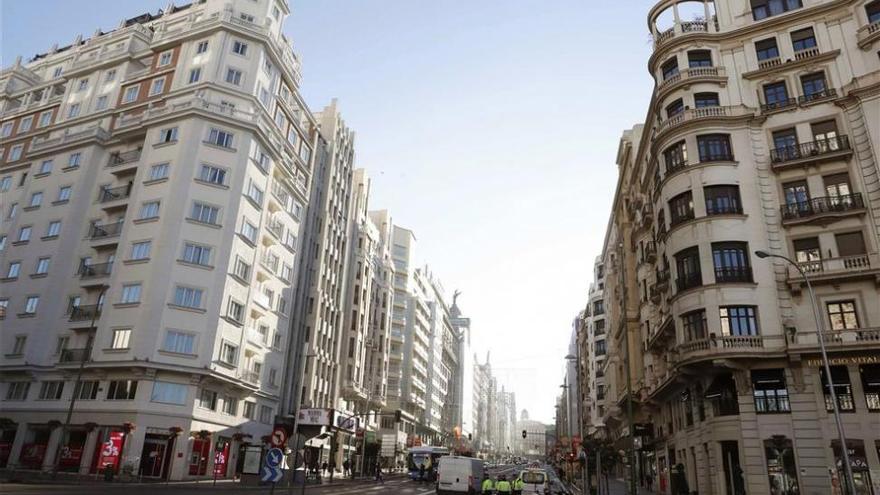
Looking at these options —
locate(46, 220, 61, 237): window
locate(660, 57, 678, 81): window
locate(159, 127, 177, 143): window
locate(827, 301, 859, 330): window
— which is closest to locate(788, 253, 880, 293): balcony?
locate(827, 301, 859, 330): window

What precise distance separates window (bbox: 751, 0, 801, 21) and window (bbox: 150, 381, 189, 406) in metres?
47.8

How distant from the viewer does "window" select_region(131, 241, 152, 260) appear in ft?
142

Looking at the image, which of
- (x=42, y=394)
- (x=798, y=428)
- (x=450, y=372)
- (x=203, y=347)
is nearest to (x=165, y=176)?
(x=203, y=347)

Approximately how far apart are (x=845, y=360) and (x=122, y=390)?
45.0m

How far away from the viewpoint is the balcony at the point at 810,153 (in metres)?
31.7

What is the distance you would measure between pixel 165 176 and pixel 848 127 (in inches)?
1891

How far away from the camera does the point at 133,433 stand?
37500 millimetres

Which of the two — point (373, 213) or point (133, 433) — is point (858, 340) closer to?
point (133, 433)

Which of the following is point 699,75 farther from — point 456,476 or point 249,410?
point 249,410

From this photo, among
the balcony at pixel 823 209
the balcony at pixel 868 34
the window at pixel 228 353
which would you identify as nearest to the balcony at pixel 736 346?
the balcony at pixel 823 209

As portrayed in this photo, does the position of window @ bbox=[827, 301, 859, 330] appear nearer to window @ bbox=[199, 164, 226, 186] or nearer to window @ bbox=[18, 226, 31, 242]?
window @ bbox=[199, 164, 226, 186]

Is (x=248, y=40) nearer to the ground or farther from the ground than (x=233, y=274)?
farther from the ground

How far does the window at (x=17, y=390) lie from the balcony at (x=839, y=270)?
55799 millimetres

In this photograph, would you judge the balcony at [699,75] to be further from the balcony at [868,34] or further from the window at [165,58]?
the window at [165,58]
